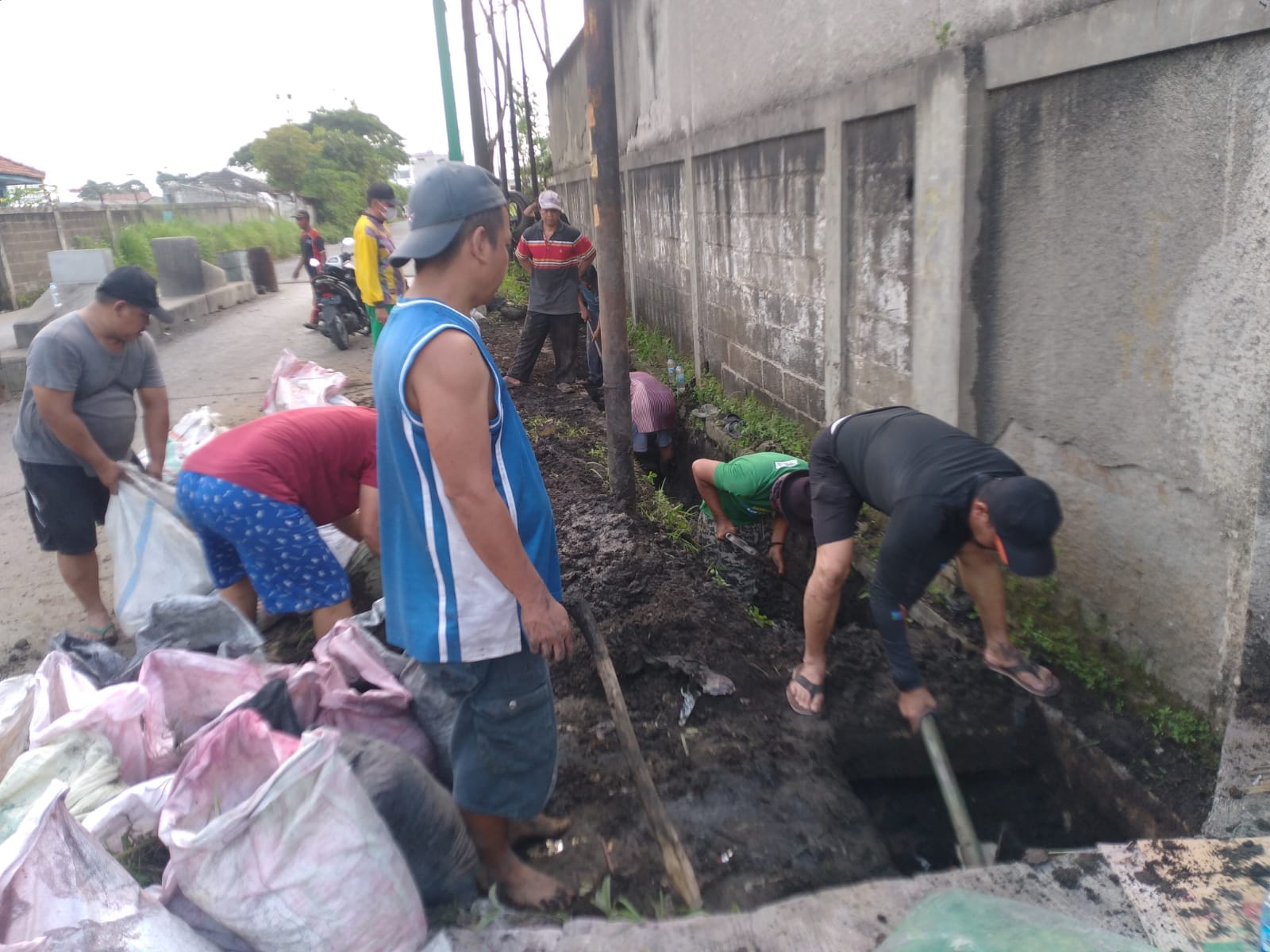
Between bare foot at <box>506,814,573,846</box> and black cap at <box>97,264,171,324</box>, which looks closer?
bare foot at <box>506,814,573,846</box>

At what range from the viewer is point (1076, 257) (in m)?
2.70

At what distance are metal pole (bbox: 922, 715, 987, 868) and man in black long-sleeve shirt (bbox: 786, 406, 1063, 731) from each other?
0.07m

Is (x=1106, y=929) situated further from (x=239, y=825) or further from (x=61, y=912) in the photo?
(x=61, y=912)

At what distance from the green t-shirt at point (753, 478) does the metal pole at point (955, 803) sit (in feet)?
4.73

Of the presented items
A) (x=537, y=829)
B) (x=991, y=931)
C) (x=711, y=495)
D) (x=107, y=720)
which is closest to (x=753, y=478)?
(x=711, y=495)

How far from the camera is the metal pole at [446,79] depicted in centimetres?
1101

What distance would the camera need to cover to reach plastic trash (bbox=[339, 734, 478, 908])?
78.0 inches

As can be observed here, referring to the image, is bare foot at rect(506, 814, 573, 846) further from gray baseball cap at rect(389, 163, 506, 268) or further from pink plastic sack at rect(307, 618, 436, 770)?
gray baseball cap at rect(389, 163, 506, 268)

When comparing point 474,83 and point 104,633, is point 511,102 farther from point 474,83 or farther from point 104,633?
point 104,633

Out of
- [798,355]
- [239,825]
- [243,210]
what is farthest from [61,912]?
[243,210]

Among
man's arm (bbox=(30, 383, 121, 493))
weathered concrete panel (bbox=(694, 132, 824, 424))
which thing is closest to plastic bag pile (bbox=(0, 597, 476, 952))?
man's arm (bbox=(30, 383, 121, 493))

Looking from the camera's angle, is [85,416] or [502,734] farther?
[85,416]

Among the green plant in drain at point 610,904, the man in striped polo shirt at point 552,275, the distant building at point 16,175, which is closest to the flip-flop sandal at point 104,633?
the green plant in drain at point 610,904

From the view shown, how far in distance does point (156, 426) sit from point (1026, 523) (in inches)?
136
